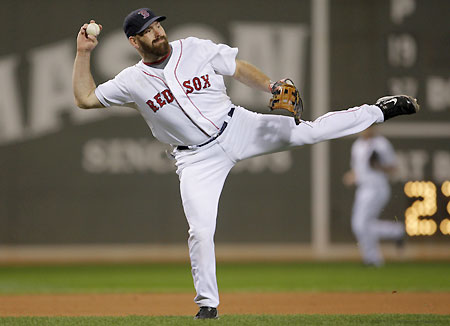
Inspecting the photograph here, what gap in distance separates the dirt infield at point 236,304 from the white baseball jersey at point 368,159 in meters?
3.08

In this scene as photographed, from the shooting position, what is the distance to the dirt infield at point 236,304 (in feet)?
17.6

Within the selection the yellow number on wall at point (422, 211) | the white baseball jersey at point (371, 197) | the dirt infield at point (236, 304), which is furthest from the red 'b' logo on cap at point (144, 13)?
the yellow number on wall at point (422, 211)

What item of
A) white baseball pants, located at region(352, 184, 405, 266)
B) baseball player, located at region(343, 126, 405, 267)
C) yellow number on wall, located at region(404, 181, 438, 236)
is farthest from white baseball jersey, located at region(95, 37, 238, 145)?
yellow number on wall, located at region(404, 181, 438, 236)

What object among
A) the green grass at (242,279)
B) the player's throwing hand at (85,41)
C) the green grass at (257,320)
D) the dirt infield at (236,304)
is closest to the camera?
the green grass at (257,320)

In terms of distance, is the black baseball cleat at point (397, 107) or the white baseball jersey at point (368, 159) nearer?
the black baseball cleat at point (397, 107)

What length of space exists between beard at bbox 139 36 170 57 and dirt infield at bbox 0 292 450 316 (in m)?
1.77

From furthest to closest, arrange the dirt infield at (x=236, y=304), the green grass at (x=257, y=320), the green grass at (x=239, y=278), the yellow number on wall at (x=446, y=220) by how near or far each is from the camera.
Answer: the yellow number on wall at (x=446, y=220) < the green grass at (x=239, y=278) < the dirt infield at (x=236, y=304) < the green grass at (x=257, y=320)

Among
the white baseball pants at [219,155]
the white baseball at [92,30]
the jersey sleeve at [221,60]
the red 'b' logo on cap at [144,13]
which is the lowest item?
the white baseball pants at [219,155]

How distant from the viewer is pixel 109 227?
10.0 m

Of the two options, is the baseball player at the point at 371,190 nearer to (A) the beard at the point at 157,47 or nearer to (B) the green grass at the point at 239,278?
(B) the green grass at the point at 239,278

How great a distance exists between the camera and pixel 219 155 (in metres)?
4.63

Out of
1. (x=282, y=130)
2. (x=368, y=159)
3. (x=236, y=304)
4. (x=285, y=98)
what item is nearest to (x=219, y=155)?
(x=282, y=130)

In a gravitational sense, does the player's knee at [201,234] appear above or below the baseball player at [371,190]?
below

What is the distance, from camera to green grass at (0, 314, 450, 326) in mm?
4449
